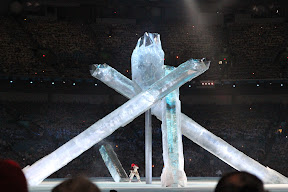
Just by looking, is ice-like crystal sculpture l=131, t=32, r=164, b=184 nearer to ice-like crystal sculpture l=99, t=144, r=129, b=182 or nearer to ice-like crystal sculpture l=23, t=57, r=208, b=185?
ice-like crystal sculpture l=23, t=57, r=208, b=185

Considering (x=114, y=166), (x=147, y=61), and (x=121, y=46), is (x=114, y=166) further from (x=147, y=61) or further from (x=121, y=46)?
(x=121, y=46)

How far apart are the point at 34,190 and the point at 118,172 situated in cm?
304

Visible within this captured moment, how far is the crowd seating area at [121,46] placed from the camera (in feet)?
64.6

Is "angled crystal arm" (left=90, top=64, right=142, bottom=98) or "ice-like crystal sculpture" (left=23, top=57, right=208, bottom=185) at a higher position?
"angled crystal arm" (left=90, top=64, right=142, bottom=98)

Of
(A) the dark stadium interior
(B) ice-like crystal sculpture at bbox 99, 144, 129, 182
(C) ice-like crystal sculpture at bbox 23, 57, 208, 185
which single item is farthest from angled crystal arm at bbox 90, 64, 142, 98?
(A) the dark stadium interior

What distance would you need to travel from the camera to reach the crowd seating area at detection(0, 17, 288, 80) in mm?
19703

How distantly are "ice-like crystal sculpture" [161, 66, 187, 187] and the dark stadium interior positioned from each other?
822 centimetres

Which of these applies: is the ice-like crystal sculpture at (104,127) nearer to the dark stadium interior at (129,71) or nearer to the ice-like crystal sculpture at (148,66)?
the ice-like crystal sculpture at (148,66)

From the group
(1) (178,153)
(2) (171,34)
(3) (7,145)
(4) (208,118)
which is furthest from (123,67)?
(1) (178,153)

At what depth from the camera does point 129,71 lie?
19.4 m

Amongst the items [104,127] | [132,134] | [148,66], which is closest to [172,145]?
[104,127]

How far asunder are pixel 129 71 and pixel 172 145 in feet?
38.5

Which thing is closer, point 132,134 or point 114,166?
point 114,166

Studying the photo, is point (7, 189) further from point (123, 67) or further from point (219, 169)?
point (123, 67)
